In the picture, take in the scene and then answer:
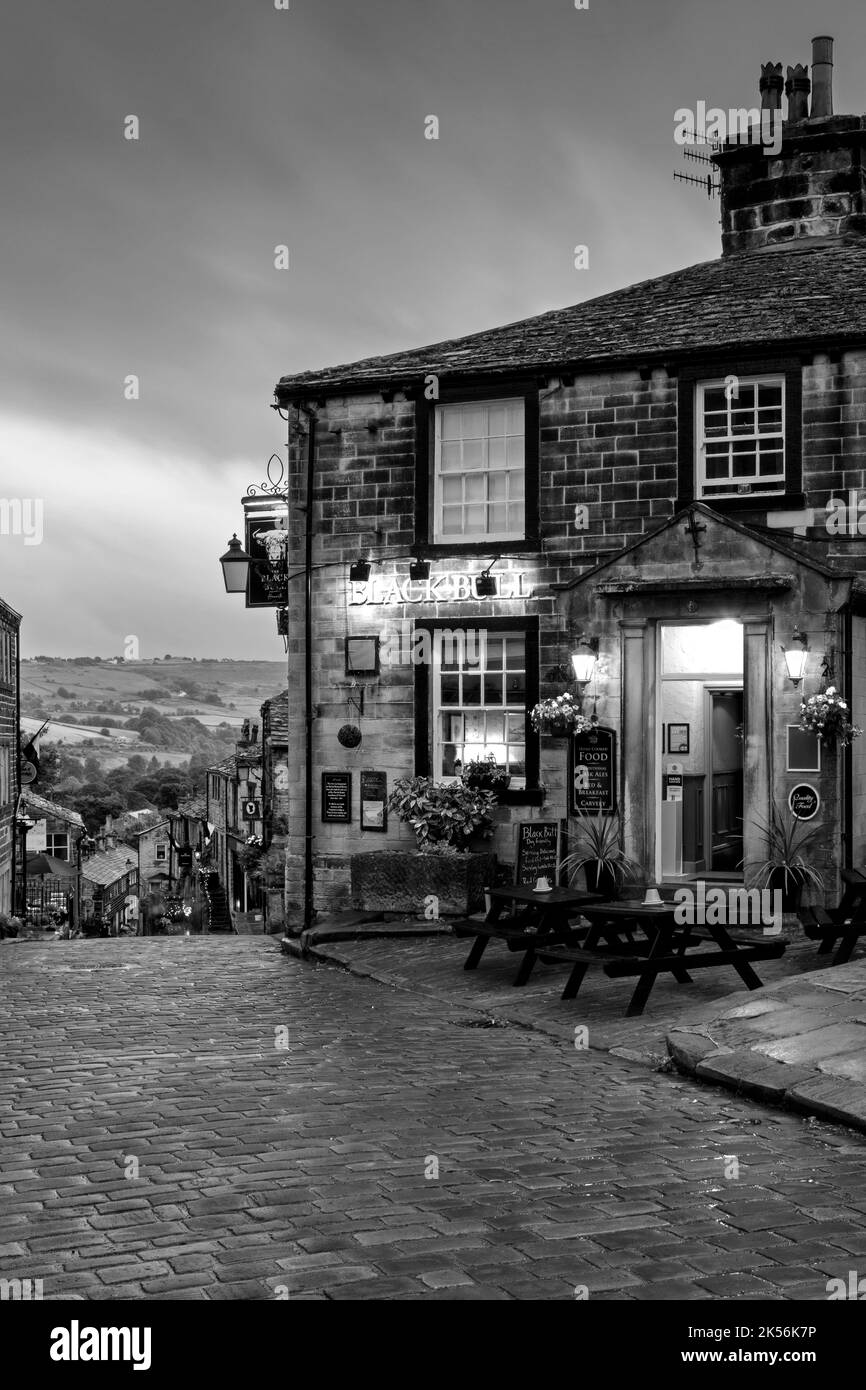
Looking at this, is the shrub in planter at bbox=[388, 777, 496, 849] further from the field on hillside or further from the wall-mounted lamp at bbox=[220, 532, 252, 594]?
the field on hillside

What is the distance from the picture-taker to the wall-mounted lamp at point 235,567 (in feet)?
60.5

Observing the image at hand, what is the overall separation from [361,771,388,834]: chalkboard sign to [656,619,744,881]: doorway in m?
3.37

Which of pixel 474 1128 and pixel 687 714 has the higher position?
pixel 687 714

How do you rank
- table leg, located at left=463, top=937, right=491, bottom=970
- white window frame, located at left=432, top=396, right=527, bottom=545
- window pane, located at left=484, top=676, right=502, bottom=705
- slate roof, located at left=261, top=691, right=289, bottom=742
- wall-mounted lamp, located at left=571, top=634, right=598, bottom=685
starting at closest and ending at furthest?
table leg, located at left=463, top=937, right=491, bottom=970, wall-mounted lamp, located at left=571, top=634, right=598, bottom=685, window pane, located at left=484, top=676, right=502, bottom=705, white window frame, located at left=432, top=396, right=527, bottom=545, slate roof, located at left=261, top=691, right=289, bottom=742

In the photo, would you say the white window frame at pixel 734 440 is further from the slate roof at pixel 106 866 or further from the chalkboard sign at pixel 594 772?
the slate roof at pixel 106 866

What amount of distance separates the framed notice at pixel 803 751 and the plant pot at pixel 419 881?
12.2ft

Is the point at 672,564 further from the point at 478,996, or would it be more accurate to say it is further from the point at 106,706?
the point at 106,706

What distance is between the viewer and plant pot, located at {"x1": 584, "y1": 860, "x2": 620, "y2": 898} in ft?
51.2

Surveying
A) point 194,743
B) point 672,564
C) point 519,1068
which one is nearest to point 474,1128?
point 519,1068

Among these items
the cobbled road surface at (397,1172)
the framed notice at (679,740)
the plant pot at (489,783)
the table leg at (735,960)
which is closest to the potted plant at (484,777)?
the plant pot at (489,783)

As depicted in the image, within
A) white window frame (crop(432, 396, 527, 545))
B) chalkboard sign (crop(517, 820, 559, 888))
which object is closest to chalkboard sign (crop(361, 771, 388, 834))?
chalkboard sign (crop(517, 820, 559, 888))
